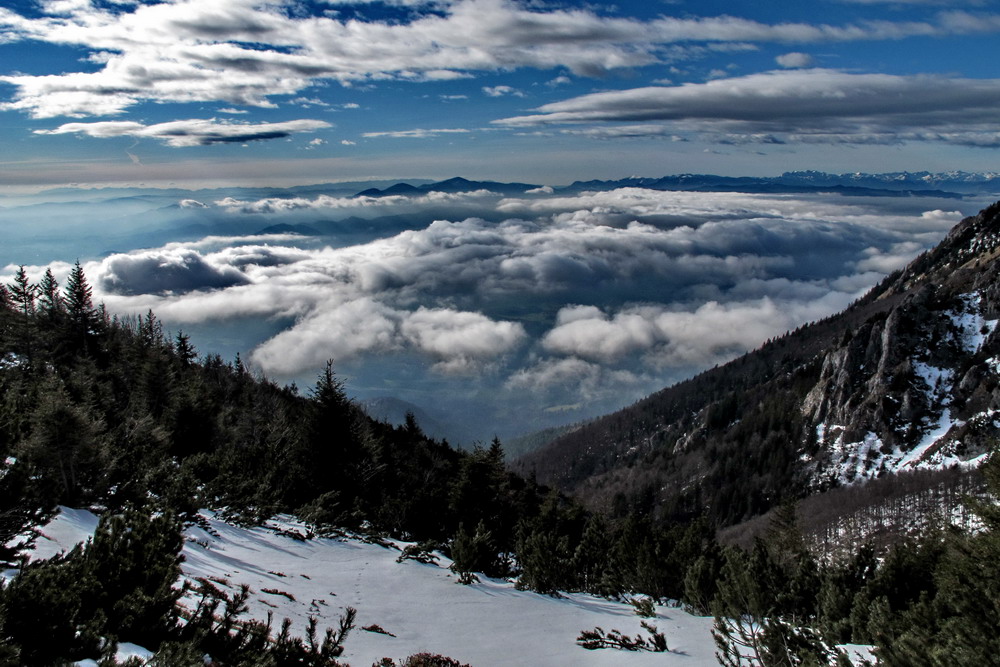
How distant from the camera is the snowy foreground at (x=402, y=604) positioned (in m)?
14.0

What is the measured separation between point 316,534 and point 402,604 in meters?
7.51

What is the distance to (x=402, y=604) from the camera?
17547mm

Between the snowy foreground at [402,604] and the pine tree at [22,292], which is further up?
the pine tree at [22,292]

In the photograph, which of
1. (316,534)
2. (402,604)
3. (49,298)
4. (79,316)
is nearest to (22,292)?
(49,298)

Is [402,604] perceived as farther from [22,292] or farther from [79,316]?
[22,292]

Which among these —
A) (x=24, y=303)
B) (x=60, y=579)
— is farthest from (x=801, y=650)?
(x=24, y=303)

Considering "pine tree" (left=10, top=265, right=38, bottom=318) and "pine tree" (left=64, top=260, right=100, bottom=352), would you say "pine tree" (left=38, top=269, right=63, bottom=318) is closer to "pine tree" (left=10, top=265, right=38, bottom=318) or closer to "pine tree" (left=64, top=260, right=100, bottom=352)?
"pine tree" (left=10, top=265, right=38, bottom=318)

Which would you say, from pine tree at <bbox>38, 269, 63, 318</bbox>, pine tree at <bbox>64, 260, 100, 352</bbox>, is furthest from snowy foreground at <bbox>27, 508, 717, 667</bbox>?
pine tree at <bbox>38, 269, 63, 318</bbox>

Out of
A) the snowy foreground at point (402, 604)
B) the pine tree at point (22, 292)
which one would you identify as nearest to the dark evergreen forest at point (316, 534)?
the snowy foreground at point (402, 604)

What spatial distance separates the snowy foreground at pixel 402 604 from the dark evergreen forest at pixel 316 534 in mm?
882

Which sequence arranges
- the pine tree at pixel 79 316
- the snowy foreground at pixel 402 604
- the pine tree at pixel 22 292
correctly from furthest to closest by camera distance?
the pine tree at pixel 22 292
the pine tree at pixel 79 316
the snowy foreground at pixel 402 604

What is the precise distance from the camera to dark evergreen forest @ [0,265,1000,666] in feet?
28.0

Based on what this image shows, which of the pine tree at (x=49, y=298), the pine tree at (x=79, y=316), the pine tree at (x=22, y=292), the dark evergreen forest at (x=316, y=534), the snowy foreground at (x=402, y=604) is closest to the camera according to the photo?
the dark evergreen forest at (x=316, y=534)

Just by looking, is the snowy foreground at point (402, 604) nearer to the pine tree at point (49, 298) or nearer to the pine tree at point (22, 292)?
the pine tree at point (49, 298)
